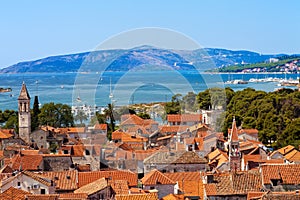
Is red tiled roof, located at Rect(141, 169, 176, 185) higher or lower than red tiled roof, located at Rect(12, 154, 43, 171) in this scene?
A: lower

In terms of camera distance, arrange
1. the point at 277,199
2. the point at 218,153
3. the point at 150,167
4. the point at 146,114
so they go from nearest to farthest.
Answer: the point at 277,199 < the point at 150,167 < the point at 218,153 < the point at 146,114

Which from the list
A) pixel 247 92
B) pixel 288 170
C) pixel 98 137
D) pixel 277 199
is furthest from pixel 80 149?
pixel 247 92

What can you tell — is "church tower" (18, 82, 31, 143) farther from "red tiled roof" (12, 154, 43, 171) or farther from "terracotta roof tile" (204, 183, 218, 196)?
"terracotta roof tile" (204, 183, 218, 196)

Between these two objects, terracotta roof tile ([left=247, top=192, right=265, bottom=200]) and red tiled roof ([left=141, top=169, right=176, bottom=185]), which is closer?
terracotta roof tile ([left=247, top=192, right=265, bottom=200])

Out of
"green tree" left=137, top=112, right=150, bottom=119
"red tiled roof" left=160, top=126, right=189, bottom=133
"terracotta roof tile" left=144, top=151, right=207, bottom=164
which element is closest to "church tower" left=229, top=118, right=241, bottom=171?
"terracotta roof tile" left=144, top=151, right=207, bottom=164

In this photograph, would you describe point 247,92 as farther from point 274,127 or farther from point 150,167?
point 150,167

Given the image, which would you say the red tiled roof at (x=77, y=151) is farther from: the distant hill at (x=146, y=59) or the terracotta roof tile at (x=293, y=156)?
the terracotta roof tile at (x=293, y=156)

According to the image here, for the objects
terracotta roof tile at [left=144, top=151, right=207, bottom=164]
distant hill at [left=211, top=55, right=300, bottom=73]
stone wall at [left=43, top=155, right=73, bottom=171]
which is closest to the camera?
stone wall at [left=43, top=155, right=73, bottom=171]
